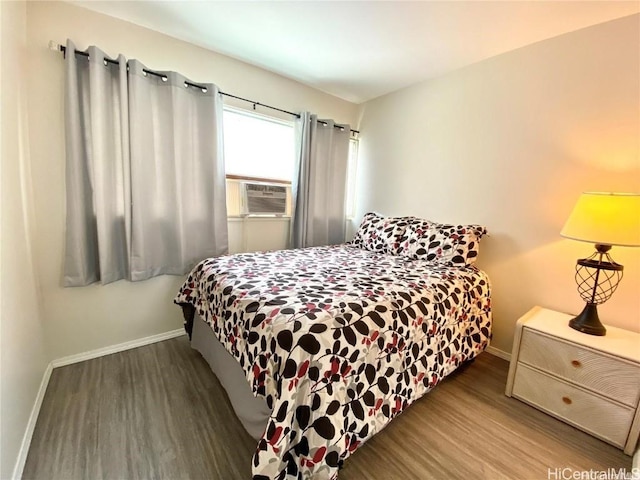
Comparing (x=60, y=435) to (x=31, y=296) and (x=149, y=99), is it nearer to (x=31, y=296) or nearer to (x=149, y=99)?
(x=31, y=296)

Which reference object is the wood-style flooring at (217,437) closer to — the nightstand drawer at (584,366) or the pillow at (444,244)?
the nightstand drawer at (584,366)

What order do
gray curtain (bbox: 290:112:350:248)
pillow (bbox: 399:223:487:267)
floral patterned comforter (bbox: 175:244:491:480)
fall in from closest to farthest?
floral patterned comforter (bbox: 175:244:491:480)
pillow (bbox: 399:223:487:267)
gray curtain (bbox: 290:112:350:248)

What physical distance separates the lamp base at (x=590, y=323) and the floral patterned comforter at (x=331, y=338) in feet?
1.72

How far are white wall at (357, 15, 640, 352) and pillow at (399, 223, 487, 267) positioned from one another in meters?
0.26

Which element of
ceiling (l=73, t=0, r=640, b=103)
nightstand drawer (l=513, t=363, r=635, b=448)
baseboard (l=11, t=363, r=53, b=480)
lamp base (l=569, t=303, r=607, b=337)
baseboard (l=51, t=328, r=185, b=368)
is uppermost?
ceiling (l=73, t=0, r=640, b=103)

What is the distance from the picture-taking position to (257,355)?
3.77 ft

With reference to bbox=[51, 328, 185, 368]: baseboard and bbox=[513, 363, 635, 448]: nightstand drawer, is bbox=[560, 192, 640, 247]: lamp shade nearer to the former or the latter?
bbox=[513, 363, 635, 448]: nightstand drawer

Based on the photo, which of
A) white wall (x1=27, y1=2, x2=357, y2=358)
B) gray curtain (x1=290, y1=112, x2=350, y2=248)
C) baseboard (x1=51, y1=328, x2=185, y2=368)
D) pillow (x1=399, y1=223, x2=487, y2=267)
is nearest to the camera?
white wall (x1=27, y1=2, x2=357, y2=358)

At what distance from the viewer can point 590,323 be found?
5.18 ft

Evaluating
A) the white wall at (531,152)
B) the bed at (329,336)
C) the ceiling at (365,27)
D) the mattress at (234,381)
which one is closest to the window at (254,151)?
the ceiling at (365,27)

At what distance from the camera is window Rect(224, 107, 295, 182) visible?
249cm

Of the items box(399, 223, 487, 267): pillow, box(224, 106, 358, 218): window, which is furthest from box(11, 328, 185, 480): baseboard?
box(399, 223, 487, 267): pillow

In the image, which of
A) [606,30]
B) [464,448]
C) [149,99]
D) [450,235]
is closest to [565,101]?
[606,30]

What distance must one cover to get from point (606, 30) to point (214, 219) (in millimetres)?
3018
